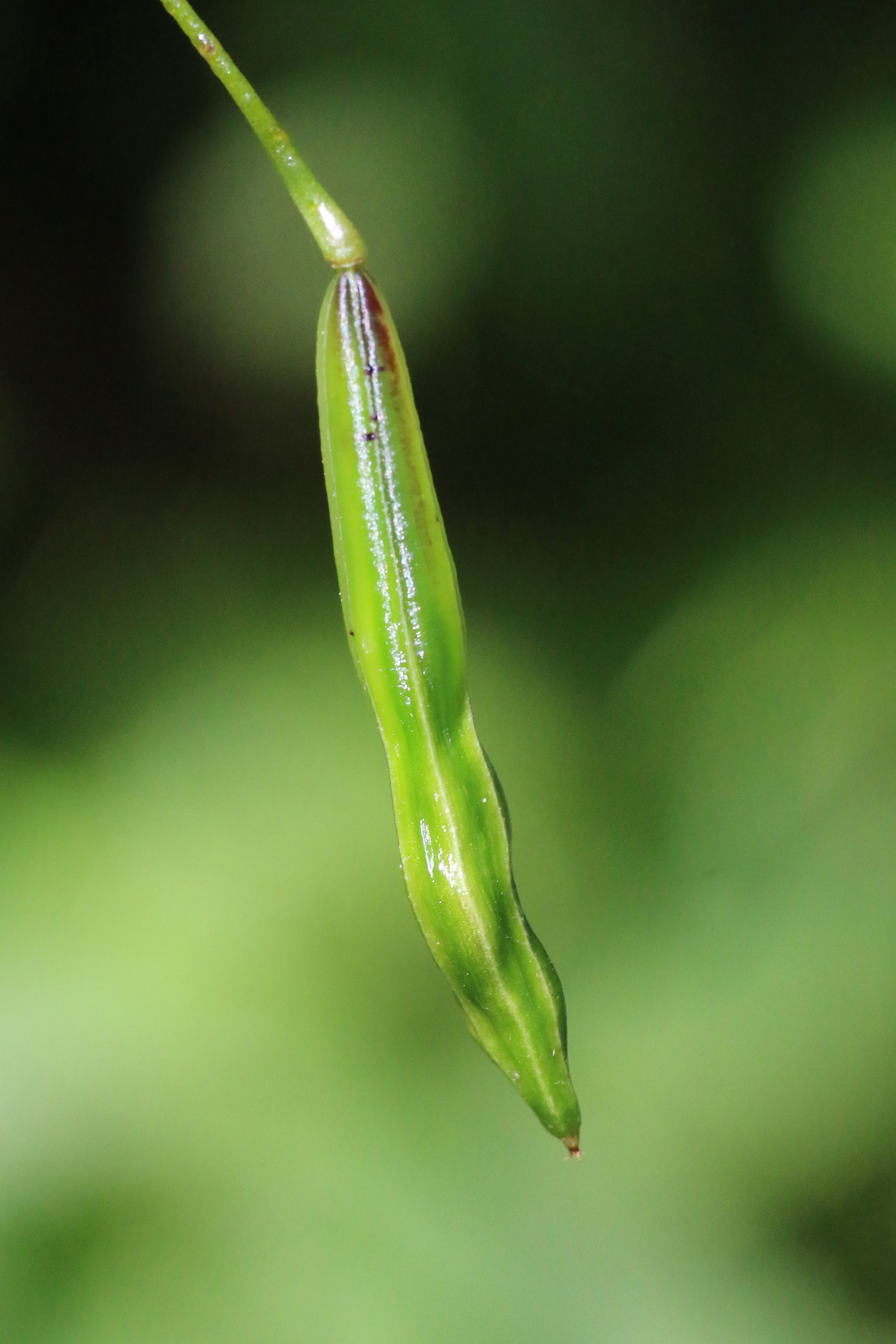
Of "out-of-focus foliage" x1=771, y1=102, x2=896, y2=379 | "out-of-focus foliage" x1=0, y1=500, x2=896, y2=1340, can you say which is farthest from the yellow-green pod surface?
"out-of-focus foliage" x1=771, y1=102, x2=896, y2=379

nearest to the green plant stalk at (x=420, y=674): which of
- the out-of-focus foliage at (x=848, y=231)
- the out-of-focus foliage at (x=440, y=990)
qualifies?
the out-of-focus foliage at (x=440, y=990)

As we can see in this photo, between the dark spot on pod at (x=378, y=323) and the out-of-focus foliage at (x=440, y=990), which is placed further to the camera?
the out-of-focus foliage at (x=440, y=990)

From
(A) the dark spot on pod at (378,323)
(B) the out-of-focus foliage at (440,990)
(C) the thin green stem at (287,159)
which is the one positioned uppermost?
(C) the thin green stem at (287,159)

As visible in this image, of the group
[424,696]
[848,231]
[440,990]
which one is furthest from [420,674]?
[848,231]

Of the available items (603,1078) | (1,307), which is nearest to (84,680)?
(1,307)

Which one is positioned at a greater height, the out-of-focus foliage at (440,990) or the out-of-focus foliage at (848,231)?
the out-of-focus foliage at (848,231)

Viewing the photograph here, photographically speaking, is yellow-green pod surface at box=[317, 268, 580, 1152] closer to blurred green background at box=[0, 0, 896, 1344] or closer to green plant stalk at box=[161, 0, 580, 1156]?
green plant stalk at box=[161, 0, 580, 1156]

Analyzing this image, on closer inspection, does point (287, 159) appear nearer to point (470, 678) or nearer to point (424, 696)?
point (424, 696)

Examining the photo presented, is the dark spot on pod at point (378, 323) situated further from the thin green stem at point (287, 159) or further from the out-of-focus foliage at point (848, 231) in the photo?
the out-of-focus foliage at point (848, 231)
